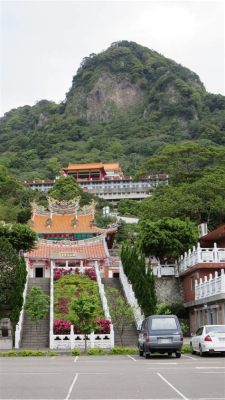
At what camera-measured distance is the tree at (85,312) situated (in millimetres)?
25484

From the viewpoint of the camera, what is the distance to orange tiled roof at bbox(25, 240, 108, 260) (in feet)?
159

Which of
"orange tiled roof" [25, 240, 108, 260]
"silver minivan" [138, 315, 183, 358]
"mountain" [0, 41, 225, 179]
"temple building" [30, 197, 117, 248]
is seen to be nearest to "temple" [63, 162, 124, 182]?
"mountain" [0, 41, 225, 179]

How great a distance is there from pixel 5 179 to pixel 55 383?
281 ft

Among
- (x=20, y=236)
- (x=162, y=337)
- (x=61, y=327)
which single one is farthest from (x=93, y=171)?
(x=162, y=337)

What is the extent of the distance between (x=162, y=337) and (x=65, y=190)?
3050 inches

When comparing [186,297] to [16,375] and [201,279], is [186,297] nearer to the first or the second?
[201,279]

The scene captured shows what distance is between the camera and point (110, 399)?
10172mm

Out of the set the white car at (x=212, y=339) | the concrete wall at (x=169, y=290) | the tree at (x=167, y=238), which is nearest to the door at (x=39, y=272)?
the tree at (x=167, y=238)

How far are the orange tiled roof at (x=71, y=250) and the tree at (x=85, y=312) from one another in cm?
2179

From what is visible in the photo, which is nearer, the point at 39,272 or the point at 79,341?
Answer: the point at 79,341

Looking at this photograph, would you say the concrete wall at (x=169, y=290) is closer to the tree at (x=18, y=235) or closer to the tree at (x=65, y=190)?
the tree at (x=18, y=235)

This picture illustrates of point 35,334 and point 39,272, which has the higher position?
point 39,272

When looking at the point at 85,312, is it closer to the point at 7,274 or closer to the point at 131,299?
the point at 7,274

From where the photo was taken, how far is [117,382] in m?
12.6
